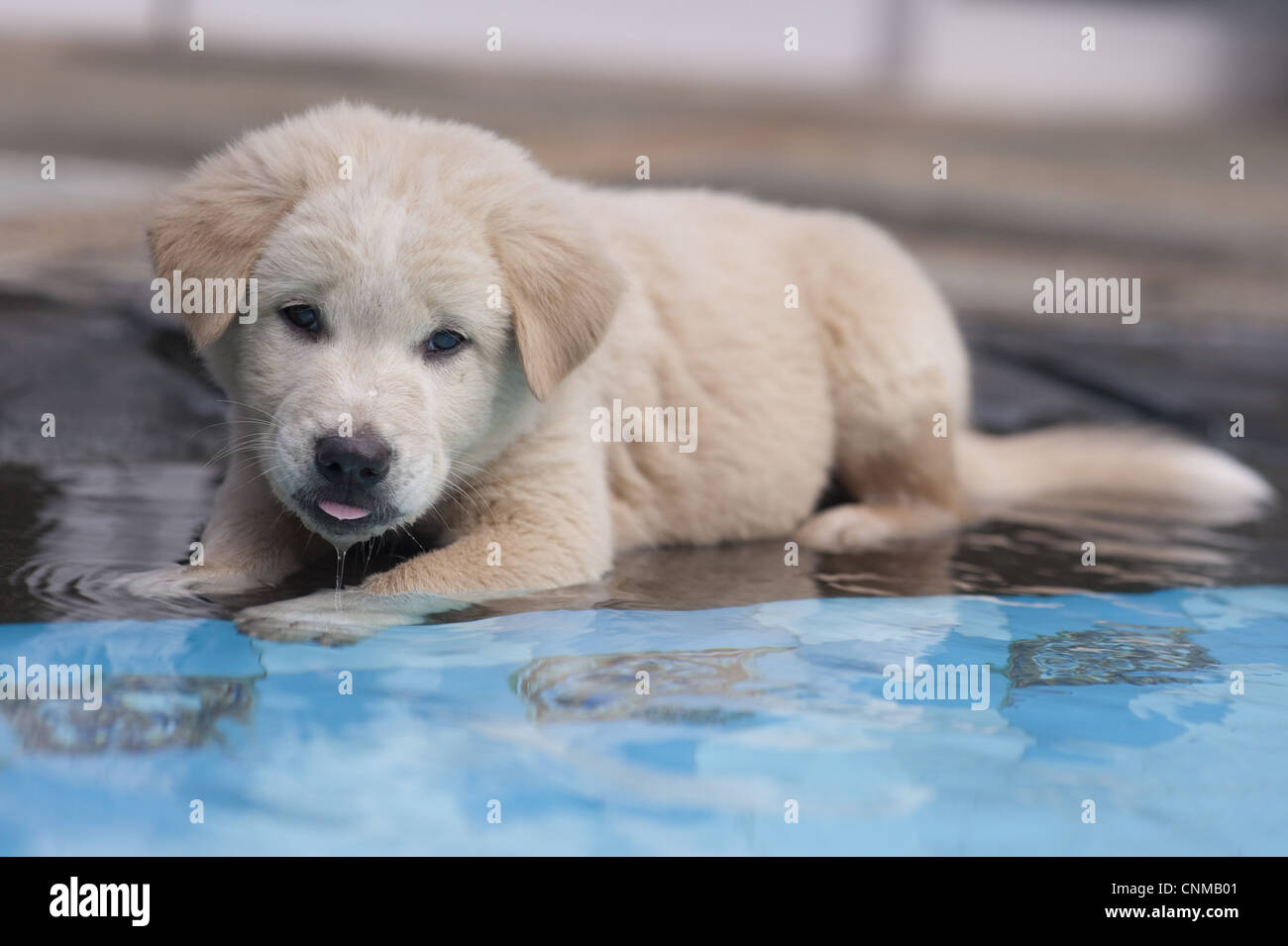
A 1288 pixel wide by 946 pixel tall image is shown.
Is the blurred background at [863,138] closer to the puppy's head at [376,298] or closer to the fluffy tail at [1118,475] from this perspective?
the fluffy tail at [1118,475]

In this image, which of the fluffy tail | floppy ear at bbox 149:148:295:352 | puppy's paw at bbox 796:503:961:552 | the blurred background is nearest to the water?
puppy's paw at bbox 796:503:961:552

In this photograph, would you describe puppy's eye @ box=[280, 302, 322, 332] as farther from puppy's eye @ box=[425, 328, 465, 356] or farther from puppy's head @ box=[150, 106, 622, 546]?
puppy's eye @ box=[425, 328, 465, 356]

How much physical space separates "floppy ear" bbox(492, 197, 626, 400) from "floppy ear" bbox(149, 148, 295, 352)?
0.62 metres

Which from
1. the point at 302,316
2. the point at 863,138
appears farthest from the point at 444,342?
the point at 863,138

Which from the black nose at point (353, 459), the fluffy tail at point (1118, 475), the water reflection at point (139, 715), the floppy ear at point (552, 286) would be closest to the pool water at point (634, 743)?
the water reflection at point (139, 715)

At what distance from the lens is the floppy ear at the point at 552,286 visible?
376cm

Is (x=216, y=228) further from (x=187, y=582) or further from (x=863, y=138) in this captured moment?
(x=863, y=138)

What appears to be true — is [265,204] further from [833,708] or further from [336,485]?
[833,708]

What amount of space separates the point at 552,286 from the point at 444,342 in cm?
34

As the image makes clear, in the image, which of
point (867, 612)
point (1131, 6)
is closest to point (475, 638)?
point (867, 612)

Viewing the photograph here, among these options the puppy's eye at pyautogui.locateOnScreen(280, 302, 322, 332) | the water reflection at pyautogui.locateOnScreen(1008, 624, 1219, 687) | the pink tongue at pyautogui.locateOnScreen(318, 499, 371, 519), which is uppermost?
the puppy's eye at pyautogui.locateOnScreen(280, 302, 322, 332)

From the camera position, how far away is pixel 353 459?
11.1 feet

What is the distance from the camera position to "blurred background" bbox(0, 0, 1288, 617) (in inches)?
325
